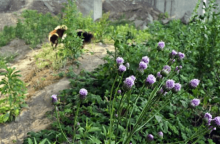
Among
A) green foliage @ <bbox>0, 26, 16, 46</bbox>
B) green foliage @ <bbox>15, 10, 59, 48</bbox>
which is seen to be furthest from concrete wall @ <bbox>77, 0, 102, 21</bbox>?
green foliage @ <bbox>0, 26, 16, 46</bbox>

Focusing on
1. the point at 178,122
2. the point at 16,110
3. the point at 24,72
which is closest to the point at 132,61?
the point at 178,122

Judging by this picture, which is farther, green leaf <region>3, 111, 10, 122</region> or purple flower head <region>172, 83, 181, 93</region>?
green leaf <region>3, 111, 10, 122</region>

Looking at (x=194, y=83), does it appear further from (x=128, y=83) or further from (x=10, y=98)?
(x=10, y=98)

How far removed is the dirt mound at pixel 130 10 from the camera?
11.5 meters

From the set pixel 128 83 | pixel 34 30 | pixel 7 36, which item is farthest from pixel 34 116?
pixel 7 36

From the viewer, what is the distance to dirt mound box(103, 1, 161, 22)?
37.7 feet

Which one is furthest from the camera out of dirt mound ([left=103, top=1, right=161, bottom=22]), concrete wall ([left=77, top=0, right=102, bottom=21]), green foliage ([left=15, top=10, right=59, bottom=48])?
dirt mound ([left=103, top=1, right=161, bottom=22])

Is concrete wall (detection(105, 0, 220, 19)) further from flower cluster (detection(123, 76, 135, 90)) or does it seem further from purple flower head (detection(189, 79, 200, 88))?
flower cluster (detection(123, 76, 135, 90))

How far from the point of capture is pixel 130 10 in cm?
1195

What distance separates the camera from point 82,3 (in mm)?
9523

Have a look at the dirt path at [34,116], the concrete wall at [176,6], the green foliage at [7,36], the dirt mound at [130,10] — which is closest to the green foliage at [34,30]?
the green foliage at [7,36]

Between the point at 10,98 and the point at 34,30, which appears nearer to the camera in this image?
the point at 10,98

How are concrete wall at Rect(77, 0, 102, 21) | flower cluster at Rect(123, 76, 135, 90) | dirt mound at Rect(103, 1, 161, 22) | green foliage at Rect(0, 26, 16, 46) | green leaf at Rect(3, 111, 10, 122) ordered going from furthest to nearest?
1. dirt mound at Rect(103, 1, 161, 22)
2. concrete wall at Rect(77, 0, 102, 21)
3. green foliage at Rect(0, 26, 16, 46)
4. green leaf at Rect(3, 111, 10, 122)
5. flower cluster at Rect(123, 76, 135, 90)

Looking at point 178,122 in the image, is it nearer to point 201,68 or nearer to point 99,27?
point 201,68
